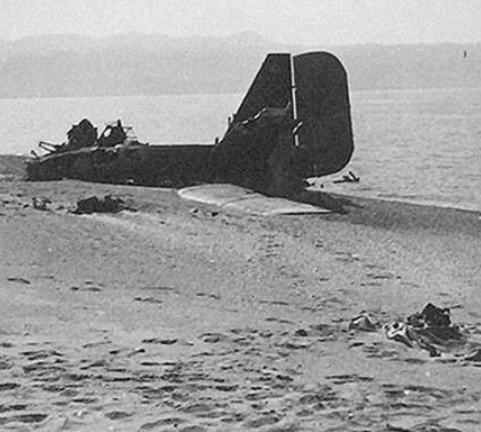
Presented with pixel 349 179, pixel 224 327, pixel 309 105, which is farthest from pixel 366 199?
pixel 224 327

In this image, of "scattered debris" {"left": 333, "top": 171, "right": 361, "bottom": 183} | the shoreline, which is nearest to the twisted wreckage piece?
the shoreline

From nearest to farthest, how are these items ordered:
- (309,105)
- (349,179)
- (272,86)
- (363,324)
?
(363,324) < (309,105) < (272,86) < (349,179)

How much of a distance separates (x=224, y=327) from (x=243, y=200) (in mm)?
14045

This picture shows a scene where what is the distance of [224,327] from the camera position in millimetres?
9656

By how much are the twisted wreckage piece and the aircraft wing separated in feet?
1.10

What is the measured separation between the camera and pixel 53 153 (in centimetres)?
3100

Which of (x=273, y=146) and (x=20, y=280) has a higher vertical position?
(x=273, y=146)

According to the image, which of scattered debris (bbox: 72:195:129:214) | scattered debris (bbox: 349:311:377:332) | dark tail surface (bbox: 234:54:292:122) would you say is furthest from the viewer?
dark tail surface (bbox: 234:54:292:122)

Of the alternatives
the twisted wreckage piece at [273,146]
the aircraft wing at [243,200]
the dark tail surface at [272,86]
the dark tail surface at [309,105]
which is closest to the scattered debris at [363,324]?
the aircraft wing at [243,200]

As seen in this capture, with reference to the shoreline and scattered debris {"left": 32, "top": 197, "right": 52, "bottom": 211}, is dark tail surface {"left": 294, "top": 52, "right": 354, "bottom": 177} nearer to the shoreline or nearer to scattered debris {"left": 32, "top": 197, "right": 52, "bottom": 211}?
the shoreline

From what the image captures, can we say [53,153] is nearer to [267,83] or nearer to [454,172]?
[267,83]

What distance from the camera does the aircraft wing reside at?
2205cm

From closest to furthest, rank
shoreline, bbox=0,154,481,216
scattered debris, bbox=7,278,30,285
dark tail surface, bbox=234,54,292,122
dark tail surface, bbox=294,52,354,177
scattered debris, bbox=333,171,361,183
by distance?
scattered debris, bbox=7,278,30,285
dark tail surface, bbox=294,52,354,177
dark tail surface, bbox=234,54,292,122
shoreline, bbox=0,154,481,216
scattered debris, bbox=333,171,361,183

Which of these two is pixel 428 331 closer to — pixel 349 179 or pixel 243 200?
pixel 243 200
